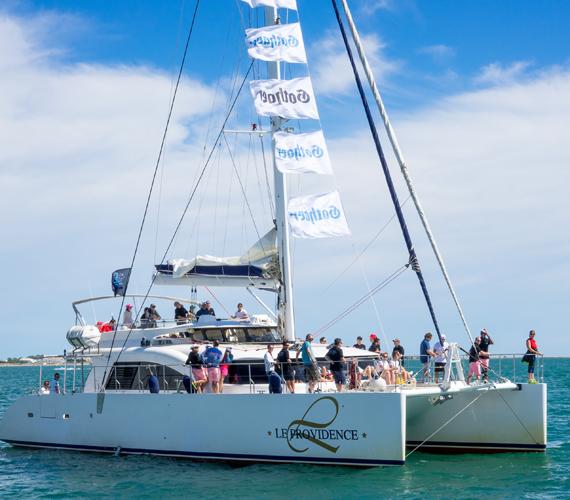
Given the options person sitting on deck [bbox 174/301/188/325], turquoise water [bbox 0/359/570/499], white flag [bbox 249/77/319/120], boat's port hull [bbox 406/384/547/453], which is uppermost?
white flag [bbox 249/77/319/120]

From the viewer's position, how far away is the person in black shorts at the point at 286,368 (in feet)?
55.8

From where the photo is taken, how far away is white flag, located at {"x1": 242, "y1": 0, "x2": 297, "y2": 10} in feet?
64.5

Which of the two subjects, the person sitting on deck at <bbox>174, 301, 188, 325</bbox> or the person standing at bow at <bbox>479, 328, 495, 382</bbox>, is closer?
the person standing at bow at <bbox>479, 328, 495, 382</bbox>

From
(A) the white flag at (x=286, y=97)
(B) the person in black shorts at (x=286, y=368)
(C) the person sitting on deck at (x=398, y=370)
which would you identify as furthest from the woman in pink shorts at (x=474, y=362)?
(A) the white flag at (x=286, y=97)

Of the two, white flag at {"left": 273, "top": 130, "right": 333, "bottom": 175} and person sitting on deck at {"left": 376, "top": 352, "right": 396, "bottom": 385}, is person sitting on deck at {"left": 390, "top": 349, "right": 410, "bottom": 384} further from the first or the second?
white flag at {"left": 273, "top": 130, "right": 333, "bottom": 175}

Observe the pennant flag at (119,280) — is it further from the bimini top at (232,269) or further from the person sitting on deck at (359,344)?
the person sitting on deck at (359,344)

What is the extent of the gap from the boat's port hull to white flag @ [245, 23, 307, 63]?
764cm

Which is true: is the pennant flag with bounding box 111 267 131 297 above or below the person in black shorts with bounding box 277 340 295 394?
above

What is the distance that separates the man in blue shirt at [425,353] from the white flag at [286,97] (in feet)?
17.2

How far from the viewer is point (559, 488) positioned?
620 inches

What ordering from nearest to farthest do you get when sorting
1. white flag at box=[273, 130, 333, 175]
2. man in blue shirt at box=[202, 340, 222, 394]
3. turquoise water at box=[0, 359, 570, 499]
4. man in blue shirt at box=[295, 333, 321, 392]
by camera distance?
turquoise water at box=[0, 359, 570, 499], man in blue shirt at box=[295, 333, 321, 392], man in blue shirt at box=[202, 340, 222, 394], white flag at box=[273, 130, 333, 175]

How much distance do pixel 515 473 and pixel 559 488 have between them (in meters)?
1.18

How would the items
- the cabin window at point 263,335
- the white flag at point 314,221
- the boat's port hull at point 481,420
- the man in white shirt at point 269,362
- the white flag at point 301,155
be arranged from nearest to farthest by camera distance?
1. the man in white shirt at point 269,362
2. the boat's port hull at point 481,420
3. the white flag at point 314,221
4. the white flag at point 301,155
5. the cabin window at point 263,335

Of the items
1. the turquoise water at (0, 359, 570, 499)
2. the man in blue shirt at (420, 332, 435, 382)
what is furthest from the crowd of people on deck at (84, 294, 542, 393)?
the turquoise water at (0, 359, 570, 499)
